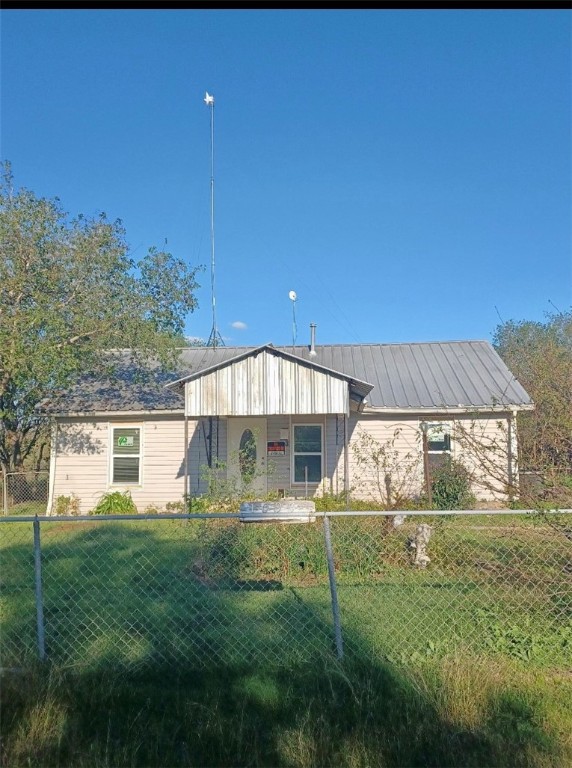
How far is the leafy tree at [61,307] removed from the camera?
13.2 metres

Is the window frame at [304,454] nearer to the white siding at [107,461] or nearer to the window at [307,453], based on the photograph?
the window at [307,453]

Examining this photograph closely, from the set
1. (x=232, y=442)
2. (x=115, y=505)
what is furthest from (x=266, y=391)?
(x=115, y=505)

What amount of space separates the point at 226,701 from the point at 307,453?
11.2m

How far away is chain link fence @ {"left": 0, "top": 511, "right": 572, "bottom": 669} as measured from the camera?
172 inches

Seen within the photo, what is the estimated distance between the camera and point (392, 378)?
53.3 feet

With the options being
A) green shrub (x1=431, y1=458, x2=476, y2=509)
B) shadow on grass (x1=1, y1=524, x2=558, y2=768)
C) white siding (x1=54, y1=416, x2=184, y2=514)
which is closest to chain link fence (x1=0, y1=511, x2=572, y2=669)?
shadow on grass (x1=1, y1=524, x2=558, y2=768)

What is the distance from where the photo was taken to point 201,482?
1428cm

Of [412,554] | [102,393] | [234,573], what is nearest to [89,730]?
Answer: [234,573]

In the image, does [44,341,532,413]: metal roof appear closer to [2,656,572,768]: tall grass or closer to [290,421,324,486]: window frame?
[290,421,324,486]: window frame

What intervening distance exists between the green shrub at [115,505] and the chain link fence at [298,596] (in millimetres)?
5584

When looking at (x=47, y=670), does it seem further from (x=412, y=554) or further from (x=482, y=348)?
(x=482, y=348)

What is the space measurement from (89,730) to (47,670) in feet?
2.72

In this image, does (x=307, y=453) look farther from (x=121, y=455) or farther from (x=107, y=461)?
(x=107, y=461)

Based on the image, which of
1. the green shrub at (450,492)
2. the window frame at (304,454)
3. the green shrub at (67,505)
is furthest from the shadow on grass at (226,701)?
the green shrub at (67,505)
